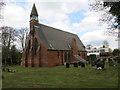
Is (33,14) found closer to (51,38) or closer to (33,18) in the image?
(33,18)

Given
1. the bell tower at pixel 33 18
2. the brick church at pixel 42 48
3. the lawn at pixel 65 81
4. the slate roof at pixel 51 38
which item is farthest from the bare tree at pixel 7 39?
the lawn at pixel 65 81

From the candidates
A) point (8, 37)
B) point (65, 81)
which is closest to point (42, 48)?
point (8, 37)

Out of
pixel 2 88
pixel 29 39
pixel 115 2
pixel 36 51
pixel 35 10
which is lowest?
pixel 2 88

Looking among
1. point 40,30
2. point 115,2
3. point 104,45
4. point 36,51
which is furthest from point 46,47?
point 104,45

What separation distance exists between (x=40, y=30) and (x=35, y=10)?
18.5ft

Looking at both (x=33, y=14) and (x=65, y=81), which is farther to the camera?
(x=33, y=14)

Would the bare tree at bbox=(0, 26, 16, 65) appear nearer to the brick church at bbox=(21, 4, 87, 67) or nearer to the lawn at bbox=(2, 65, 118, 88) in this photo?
the brick church at bbox=(21, 4, 87, 67)

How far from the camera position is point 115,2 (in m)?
15.4

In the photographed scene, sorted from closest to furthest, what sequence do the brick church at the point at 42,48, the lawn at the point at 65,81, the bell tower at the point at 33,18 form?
the lawn at the point at 65,81 → the brick church at the point at 42,48 → the bell tower at the point at 33,18

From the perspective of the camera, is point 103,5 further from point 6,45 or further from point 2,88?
point 6,45

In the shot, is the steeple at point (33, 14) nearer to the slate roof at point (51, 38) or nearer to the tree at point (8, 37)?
the slate roof at point (51, 38)

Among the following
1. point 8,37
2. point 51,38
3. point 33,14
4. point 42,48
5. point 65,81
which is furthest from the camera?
point 8,37

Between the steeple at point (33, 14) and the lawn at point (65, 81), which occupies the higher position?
the steeple at point (33, 14)

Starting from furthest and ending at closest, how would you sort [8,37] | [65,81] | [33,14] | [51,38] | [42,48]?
[8,37]
[51,38]
[33,14]
[42,48]
[65,81]
